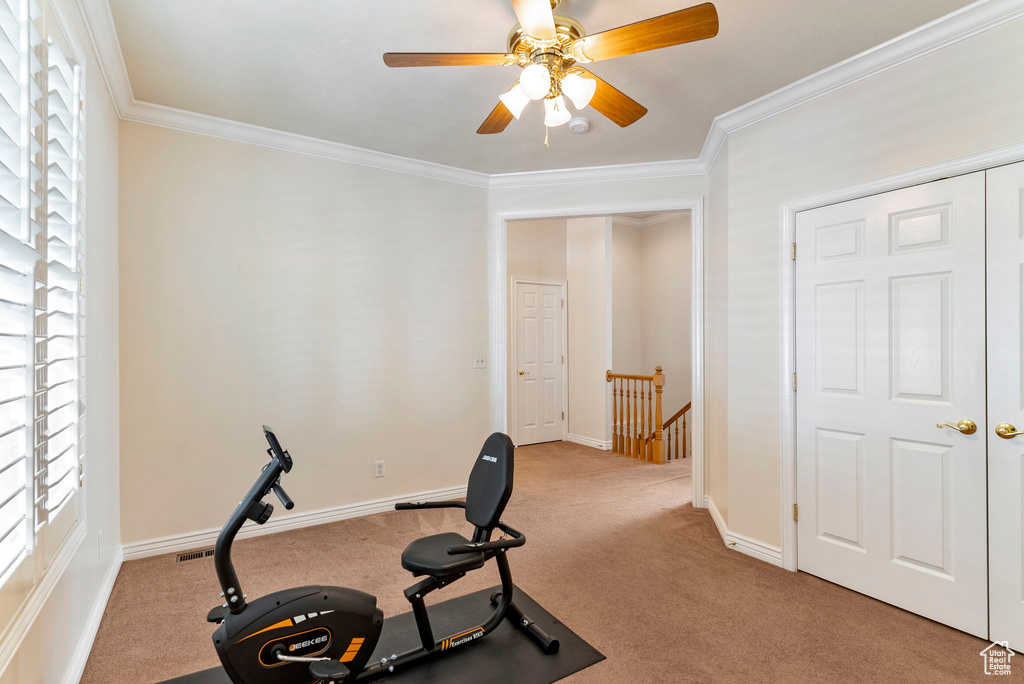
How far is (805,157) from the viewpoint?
9.02 feet

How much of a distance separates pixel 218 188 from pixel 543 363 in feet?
13.7

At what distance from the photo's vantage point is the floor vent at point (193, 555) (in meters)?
2.91

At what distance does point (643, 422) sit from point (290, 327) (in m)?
3.93

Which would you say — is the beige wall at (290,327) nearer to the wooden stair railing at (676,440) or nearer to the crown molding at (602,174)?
the crown molding at (602,174)

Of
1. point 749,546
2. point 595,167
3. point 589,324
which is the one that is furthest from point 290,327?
point 589,324

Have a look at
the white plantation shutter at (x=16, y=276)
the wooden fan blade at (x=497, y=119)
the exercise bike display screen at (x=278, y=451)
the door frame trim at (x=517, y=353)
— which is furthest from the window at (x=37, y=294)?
the door frame trim at (x=517, y=353)

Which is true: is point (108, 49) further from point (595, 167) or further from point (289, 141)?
point (595, 167)

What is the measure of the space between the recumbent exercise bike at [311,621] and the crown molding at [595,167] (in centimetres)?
210

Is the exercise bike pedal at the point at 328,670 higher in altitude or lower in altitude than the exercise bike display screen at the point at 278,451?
lower

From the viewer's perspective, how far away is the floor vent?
2.91 m

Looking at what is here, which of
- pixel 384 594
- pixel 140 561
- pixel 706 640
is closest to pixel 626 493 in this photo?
pixel 706 640

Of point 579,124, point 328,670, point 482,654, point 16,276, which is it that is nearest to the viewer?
point 16,276

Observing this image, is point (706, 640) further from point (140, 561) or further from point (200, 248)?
point (200, 248)

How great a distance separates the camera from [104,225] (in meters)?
2.50
